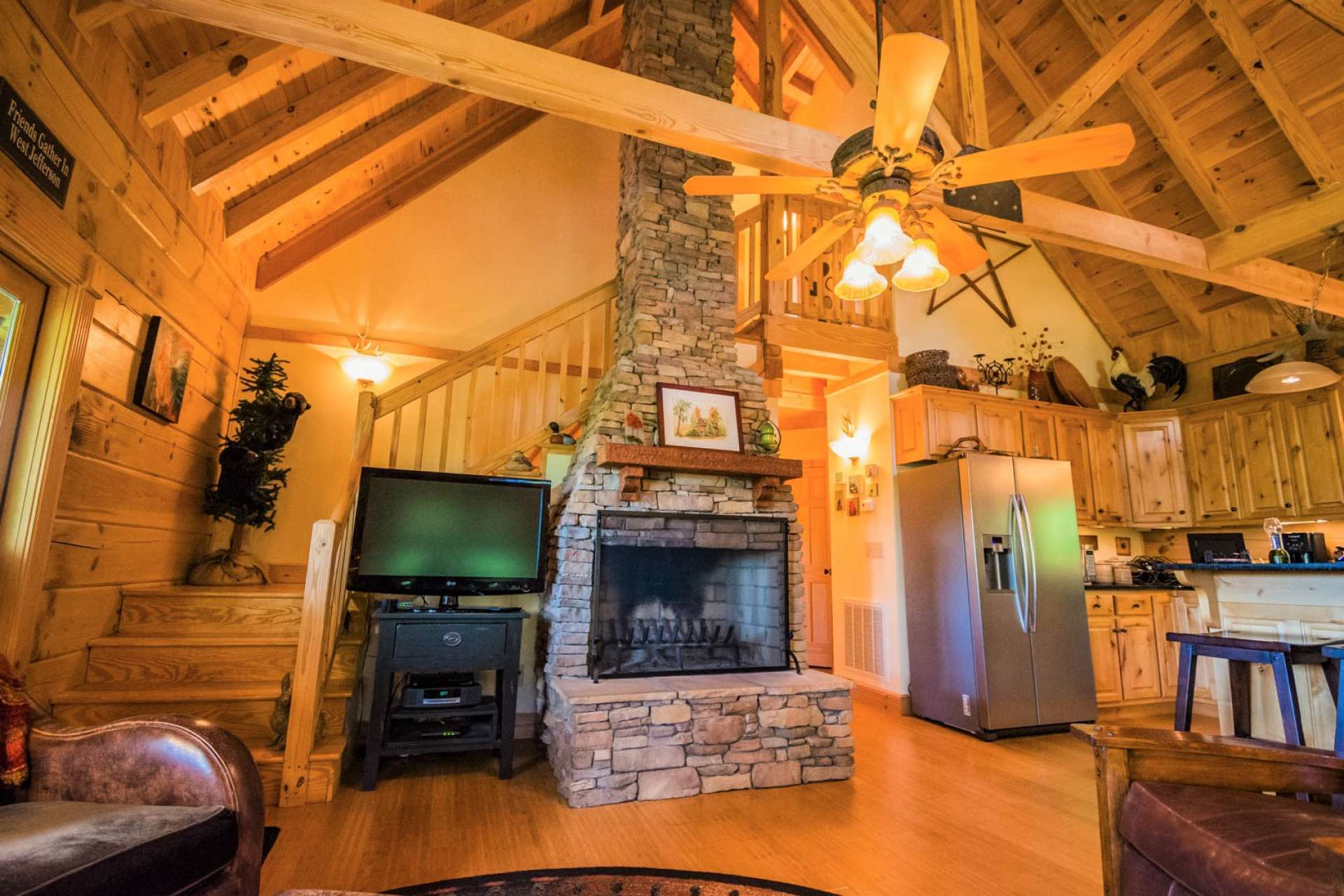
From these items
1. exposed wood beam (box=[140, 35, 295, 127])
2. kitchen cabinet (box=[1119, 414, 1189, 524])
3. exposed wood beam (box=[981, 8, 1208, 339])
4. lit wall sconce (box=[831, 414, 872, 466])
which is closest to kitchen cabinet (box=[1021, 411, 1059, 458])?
kitchen cabinet (box=[1119, 414, 1189, 524])

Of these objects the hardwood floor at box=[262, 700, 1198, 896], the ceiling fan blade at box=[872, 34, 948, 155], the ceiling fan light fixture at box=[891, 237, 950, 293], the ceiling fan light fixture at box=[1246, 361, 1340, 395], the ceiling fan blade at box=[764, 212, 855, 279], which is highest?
the ceiling fan blade at box=[872, 34, 948, 155]

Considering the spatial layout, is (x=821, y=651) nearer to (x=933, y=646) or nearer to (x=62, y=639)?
(x=933, y=646)

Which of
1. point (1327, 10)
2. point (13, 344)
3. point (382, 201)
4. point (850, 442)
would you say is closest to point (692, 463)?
point (850, 442)

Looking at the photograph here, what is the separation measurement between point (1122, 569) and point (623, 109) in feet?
17.4

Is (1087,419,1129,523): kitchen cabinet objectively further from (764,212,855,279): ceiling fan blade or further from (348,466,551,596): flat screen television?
(348,466,551,596): flat screen television

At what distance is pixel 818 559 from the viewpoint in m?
6.33

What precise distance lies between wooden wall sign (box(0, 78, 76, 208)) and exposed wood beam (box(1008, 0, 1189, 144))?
4.11m

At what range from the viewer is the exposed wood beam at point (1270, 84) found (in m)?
4.29

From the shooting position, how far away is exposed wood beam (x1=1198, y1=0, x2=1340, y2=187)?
14.1ft

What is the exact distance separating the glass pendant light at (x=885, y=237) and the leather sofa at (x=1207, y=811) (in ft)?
5.08

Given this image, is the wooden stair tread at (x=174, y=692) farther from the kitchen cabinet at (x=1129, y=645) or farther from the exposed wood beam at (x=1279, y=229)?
the exposed wood beam at (x=1279, y=229)

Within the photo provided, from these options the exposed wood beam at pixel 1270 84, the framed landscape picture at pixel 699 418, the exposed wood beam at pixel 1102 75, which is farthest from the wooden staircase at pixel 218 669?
the exposed wood beam at pixel 1270 84

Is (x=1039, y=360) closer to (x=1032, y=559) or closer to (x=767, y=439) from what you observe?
(x=1032, y=559)

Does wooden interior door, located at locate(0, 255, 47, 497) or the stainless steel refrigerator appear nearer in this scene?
wooden interior door, located at locate(0, 255, 47, 497)
